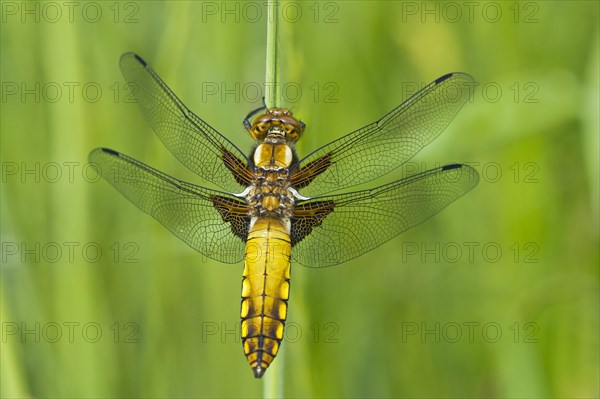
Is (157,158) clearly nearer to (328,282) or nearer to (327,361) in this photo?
(328,282)

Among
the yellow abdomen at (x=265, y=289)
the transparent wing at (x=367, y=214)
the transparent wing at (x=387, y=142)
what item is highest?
the transparent wing at (x=387, y=142)

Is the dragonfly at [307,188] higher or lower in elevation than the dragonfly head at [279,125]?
lower

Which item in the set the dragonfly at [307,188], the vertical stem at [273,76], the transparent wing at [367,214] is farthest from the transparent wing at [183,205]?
the vertical stem at [273,76]

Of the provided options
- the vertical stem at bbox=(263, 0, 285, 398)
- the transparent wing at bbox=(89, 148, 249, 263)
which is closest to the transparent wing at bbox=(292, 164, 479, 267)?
the transparent wing at bbox=(89, 148, 249, 263)

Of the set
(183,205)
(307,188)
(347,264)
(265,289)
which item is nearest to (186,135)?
(183,205)

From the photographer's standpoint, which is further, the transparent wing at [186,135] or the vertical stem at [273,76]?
the transparent wing at [186,135]

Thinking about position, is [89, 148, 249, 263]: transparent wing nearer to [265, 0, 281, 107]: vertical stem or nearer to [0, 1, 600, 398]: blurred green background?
[0, 1, 600, 398]: blurred green background

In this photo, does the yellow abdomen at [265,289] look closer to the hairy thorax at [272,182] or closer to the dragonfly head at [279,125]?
the hairy thorax at [272,182]

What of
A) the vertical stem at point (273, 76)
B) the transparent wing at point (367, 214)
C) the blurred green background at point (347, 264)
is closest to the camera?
the vertical stem at point (273, 76)
